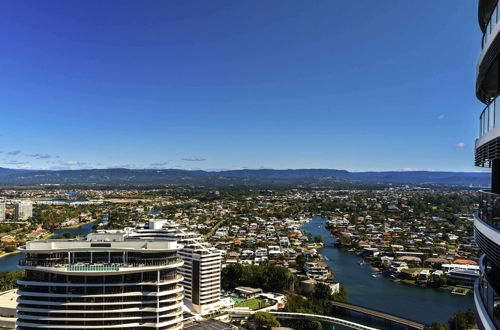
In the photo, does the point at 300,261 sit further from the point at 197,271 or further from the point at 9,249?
the point at 9,249

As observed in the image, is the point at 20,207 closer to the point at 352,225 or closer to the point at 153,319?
the point at 352,225

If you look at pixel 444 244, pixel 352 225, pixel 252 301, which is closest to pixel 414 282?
pixel 252 301

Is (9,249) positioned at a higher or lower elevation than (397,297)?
higher

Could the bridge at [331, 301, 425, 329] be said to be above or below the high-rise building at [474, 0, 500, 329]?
below

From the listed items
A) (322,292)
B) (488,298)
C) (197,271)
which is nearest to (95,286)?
(488,298)

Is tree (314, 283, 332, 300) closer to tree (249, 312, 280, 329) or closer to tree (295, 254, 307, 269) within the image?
tree (249, 312, 280, 329)

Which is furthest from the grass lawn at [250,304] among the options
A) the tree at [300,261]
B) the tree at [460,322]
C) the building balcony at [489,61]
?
the building balcony at [489,61]

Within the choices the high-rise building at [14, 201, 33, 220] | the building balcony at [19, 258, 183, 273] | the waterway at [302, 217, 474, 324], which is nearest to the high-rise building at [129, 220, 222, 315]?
the waterway at [302, 217, 474, 324]

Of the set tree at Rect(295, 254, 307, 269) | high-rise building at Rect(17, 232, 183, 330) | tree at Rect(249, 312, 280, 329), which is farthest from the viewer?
tree at Rect(295, 254, 307, 269)
